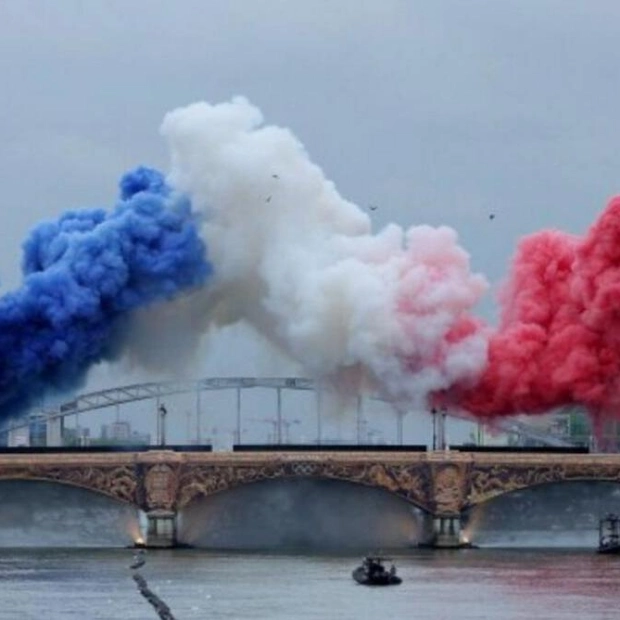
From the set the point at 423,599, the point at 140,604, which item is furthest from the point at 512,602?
the point at 140,604

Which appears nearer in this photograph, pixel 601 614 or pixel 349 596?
pixel 601 614

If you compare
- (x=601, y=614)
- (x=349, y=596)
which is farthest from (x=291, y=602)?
(x=601, y=614)

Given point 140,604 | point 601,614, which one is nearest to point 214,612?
point 140,604

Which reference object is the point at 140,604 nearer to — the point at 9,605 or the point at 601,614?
the point at 9,605

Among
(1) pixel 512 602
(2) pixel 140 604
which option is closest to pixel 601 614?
(1) pixel 512 602

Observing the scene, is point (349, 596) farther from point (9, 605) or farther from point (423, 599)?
point (9, 605)

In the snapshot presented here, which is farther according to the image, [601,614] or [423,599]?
[423,599]

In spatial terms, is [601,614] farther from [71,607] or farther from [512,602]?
[71,607]
